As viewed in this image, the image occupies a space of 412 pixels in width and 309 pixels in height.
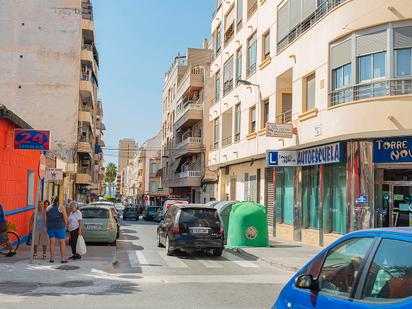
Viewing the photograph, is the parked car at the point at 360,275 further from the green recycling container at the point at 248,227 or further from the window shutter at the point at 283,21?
the window shutter at the point at 283,21

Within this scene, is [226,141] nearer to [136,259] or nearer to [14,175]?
[14,175]

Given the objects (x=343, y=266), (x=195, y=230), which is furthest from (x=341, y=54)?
(x=343, y=266)

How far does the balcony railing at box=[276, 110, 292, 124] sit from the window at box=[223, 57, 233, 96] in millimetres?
9692

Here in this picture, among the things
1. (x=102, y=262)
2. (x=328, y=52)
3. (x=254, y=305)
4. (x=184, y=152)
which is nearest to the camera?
(x=254, y=305)

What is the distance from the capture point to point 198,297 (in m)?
9.38

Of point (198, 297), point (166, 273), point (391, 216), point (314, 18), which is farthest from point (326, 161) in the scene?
point (198, 297)

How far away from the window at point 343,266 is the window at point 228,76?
30.1 meters

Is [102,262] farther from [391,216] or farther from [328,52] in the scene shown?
[328,52]

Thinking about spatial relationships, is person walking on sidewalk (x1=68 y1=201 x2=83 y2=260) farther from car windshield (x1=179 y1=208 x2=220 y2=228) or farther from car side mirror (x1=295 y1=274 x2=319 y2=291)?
car side mirror (x1=295 y1=274 x2=319 y2=291)

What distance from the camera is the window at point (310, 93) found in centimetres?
2086

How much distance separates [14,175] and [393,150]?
41.4ft

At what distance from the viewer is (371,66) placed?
1709 centimetres

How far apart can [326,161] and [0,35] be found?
1386 inches

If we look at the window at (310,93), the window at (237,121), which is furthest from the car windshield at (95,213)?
the window at (237,121)
